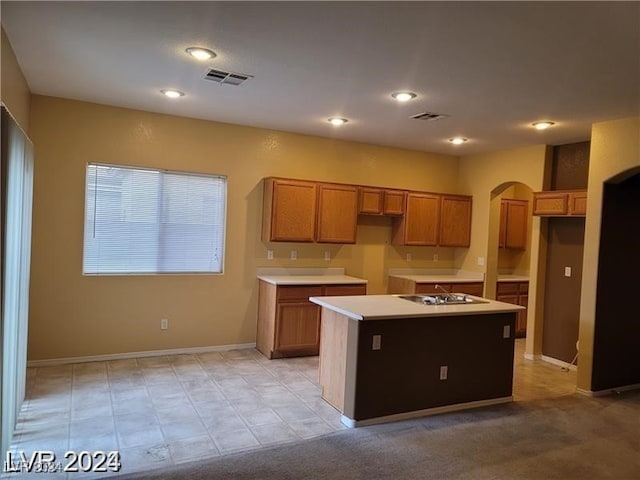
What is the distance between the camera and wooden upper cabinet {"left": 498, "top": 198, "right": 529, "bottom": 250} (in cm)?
715

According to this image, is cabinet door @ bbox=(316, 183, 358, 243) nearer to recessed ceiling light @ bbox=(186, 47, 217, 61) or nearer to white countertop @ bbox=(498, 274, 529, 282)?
white countertop @ bbox=(498, 274, 529, 282)

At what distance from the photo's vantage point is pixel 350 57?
3.10 meters

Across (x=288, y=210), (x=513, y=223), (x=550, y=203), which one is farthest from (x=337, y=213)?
(x=513, y=223)

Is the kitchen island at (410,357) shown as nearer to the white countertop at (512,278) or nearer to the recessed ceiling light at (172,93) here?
the recessed ceiling light at (172,93)

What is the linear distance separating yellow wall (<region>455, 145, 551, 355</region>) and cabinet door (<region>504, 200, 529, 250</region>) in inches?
28.3

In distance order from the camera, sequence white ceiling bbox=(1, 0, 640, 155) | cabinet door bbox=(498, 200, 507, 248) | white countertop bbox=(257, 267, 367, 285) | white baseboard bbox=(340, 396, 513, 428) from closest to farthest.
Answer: white ceiling bbox=(1, 0, 640, 155) → white baseboard bbox=(340, 396, 513, 428) → white countertop bbox=(257, 267, 367, 285) → cabinet door bbox=(498, 200, 507, 248)

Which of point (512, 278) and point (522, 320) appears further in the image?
point (512, 278)

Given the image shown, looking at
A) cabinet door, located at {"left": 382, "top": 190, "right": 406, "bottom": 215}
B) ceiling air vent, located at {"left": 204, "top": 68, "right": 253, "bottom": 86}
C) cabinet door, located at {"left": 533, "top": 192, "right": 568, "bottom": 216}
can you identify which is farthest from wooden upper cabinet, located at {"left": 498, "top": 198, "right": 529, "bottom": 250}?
ceiling air vent, located at {"left": 204, "top": 68, "right": 253, "bottom": 86}

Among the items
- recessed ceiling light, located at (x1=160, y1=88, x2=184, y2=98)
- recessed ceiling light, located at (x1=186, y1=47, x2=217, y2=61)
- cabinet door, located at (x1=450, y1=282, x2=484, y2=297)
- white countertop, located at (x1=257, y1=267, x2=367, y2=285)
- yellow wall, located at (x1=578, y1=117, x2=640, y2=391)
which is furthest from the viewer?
cabinet door, located at (x1=450, y1=282, x2=484, y2=297)

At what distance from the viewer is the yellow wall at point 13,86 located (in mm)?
2980

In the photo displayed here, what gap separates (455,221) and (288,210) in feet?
8.51

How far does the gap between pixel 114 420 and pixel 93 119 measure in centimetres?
299

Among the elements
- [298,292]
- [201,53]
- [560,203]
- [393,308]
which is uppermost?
[201,53]

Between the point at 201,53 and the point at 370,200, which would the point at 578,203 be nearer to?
the point at 370,200
